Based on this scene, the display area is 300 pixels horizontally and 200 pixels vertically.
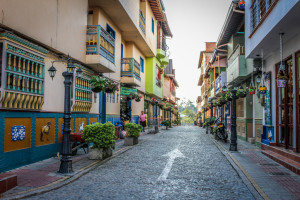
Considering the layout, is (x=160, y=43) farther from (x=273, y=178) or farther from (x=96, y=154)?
(x=273, y=178)

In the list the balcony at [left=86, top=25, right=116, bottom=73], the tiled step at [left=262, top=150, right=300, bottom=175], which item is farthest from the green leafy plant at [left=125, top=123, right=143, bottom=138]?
the tiled step at [left=262, top=150, right=300, bottom=175]

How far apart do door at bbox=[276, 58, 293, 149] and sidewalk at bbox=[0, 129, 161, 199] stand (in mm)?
6659

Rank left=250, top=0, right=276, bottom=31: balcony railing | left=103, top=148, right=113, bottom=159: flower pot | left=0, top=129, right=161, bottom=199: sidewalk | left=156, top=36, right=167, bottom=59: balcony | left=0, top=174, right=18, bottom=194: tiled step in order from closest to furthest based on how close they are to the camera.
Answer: left=0, top=174, right=18, bottom=194: tiled step
left=0, top=129, right=161, bottom=199: sidewalk
left=103, top=148, right=113, bottom=159: flower pot
left=250, top=0, right=276, bottom=31: balcony railing
left=156, top=36, right=167, bottom=59: balcony

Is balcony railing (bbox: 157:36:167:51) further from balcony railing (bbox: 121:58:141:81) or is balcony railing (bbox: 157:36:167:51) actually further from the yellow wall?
the yellow wall

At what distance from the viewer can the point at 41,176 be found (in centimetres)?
696

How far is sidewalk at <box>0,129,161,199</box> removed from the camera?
561cm

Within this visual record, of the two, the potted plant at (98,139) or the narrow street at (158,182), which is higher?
the potted plant at (98,139)

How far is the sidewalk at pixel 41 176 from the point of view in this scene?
561 centimetres

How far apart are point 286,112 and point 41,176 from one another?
865 cm

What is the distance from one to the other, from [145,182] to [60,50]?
240 inches

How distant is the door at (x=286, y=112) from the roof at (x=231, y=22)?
20.2 feet

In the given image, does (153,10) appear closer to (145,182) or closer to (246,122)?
(246,122)

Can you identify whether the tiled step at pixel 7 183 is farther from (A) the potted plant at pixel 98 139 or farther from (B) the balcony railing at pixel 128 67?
(B) the balcony railing at pixel 128 67

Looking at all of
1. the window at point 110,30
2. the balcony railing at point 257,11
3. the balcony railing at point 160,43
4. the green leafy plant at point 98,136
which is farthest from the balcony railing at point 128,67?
the balcony railing at point 160,43
